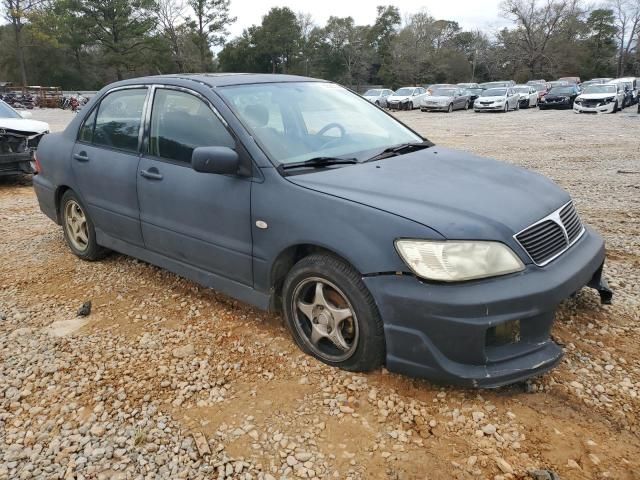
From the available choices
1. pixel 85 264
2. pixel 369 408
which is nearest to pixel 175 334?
pixel 369 408

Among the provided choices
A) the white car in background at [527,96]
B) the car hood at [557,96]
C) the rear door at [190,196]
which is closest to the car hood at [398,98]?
A: the white car in background at [527,96]

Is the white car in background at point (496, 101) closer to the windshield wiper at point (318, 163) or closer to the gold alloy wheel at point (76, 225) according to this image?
the gold alloy wheel at point (76, 225)

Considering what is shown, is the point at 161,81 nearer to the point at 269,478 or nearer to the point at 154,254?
the point at 154,254

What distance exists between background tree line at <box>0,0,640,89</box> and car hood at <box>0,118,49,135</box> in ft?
141

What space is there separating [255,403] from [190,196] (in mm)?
1430

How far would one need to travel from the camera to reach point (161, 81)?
3799 millimetres

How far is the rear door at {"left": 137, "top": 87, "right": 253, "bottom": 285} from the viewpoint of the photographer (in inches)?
126

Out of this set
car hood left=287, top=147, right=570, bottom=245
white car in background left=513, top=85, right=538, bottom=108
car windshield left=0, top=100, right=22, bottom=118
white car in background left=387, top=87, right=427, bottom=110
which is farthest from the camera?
white car in background left=387, top=87, right=427, bottom=110

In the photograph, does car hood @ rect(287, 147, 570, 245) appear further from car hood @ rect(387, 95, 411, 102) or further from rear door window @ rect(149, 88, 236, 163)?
car hood @ rect(387, 95, 411, 102)

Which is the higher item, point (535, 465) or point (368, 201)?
point (368, 201)

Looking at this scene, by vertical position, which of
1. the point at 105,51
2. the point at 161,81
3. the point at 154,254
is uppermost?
the point at 105,51

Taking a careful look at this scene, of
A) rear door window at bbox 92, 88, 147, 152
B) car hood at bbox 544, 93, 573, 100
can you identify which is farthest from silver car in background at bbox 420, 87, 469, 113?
rear door window at bbox 92, 88, 147, 152

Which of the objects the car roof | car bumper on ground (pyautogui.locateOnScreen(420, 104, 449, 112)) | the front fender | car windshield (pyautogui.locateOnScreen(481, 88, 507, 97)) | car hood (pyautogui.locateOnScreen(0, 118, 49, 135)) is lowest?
car bumper on ground (pyautogui.locateOnScreen(420, 104, 449, 112))

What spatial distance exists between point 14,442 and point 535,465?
93.9 inches
